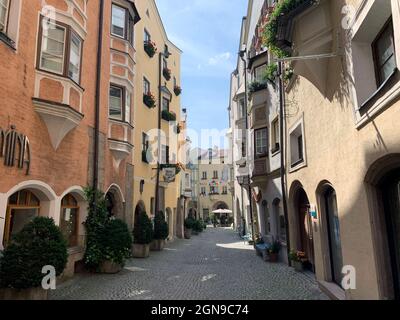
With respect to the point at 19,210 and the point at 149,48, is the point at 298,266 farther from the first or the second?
the point at 149,48

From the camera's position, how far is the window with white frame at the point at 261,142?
619 inches

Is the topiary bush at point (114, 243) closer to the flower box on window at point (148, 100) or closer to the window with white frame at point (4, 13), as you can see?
the window with white frame at point (4, 13)

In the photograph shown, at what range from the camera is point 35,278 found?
6.95 meters

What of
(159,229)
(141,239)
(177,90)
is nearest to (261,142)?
(159,229)

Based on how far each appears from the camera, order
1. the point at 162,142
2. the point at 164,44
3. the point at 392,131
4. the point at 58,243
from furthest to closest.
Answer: the point at 164,44 → the point at 162,142 → the point at 58,243 → the point at 392,131

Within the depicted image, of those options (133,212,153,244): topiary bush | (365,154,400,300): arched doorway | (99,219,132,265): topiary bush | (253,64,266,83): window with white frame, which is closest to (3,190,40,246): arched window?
(99,219,132,265): topiary bush

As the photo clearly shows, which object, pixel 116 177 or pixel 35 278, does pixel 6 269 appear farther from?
pixel 116 177

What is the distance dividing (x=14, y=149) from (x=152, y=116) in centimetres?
1218

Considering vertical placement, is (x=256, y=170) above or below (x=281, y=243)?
above

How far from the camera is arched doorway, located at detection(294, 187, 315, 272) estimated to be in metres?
10.8

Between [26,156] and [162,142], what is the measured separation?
41.9ft

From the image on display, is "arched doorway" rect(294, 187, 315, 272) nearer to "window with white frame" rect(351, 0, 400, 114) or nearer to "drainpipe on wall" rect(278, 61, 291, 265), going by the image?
"drainpipe on wall" rect(278, 61, 291, 265)

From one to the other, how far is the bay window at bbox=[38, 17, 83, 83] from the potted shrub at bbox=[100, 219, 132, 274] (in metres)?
5.16

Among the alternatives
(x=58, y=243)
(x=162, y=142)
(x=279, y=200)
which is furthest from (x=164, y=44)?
(x=58, y=243)
